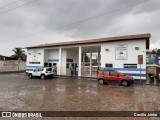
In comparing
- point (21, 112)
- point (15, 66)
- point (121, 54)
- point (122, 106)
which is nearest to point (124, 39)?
point (121, 54)

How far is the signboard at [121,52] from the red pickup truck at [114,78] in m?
4.13

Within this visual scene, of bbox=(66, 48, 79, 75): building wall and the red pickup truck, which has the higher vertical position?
bbox=(66, 48, 79, 75): building wall

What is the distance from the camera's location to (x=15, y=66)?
41688 millimetres

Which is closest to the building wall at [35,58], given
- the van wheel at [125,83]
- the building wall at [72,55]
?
the building wall at [72,55]

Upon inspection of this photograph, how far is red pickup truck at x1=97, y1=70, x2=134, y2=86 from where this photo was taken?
56.7 ft

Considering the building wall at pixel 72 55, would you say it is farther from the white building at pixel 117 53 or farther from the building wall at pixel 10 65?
the building wall at pixel 10 65

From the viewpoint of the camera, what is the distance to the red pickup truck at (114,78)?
17.3 meters

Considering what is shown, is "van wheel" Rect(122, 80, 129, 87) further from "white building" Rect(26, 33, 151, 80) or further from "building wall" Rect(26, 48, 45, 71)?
"building wall" Rect(26, 48, 45, 71)

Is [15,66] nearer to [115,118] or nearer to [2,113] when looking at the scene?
[2,113]

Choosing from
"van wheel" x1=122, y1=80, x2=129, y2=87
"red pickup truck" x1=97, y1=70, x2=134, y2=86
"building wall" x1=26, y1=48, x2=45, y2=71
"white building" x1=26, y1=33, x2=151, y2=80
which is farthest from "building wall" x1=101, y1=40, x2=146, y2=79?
"building wall" x1=26, y1=48, x2=45, y2=71

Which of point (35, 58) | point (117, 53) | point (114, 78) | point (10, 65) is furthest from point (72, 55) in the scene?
point (10, 65)

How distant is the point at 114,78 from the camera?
17.8 metres

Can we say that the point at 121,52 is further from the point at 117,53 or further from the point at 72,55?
the point at 72,55

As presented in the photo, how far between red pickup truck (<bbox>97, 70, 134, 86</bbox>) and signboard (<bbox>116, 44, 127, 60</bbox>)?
4.13 metres
